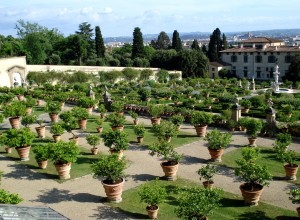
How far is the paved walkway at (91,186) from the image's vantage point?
42.9ft

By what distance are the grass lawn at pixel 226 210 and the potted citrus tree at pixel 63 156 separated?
9.52ft

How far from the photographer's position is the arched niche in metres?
49.0

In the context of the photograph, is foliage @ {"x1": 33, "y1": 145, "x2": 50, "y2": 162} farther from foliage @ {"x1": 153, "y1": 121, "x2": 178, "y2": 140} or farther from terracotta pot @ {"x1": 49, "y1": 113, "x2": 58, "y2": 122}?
terracotta pot @ {"x1": 49, "y1": 113, "x2": 58, "y2": 122}

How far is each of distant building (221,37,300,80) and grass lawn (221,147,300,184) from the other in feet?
169

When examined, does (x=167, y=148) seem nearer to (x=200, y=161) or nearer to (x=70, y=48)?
(x=200, y=161)

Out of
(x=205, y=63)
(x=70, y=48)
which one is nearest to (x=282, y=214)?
(x=205, y=63)

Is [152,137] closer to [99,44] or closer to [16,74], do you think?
[16,74]

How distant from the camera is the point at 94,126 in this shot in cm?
2541

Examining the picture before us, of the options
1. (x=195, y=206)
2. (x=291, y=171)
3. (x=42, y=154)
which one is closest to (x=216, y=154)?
(x=291, y=171)

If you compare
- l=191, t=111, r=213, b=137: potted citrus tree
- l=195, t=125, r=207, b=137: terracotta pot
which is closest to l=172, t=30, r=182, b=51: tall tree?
l=191, t=111, r=213, b=137: potted citrus tree

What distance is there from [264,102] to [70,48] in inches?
1831

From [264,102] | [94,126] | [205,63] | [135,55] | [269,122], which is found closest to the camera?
[269,122]

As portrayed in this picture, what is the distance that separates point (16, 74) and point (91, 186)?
3868cm

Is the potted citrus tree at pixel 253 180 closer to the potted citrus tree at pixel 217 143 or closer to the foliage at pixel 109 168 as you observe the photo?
the potted citrus tree at pixel 217 143
